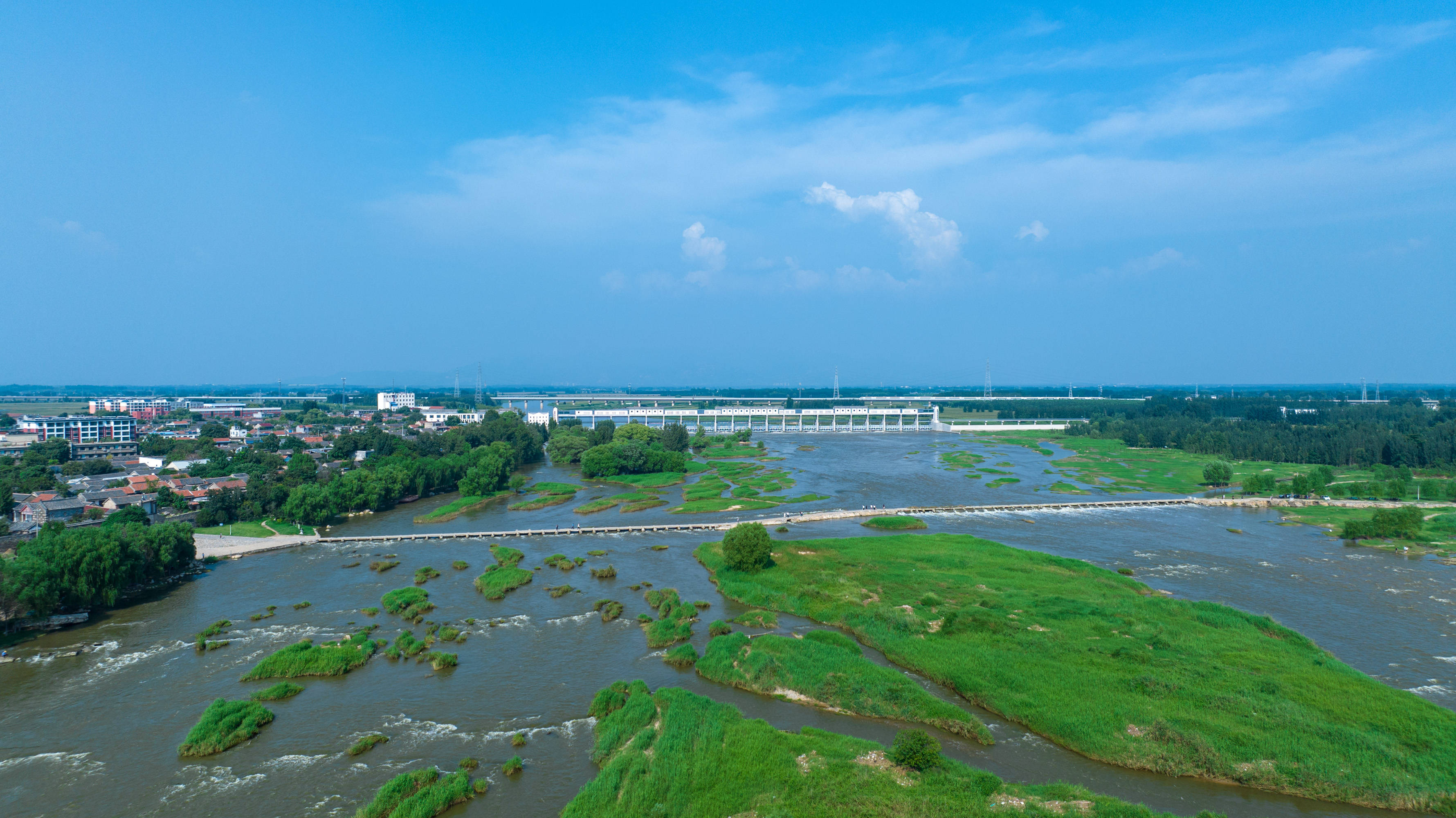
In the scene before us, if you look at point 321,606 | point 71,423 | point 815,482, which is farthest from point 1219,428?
point 71,423

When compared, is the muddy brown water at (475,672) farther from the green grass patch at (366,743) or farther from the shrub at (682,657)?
the shrub at (682,657)

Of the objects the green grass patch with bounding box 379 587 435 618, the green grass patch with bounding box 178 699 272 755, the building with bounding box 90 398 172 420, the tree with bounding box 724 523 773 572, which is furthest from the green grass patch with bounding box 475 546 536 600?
the building with bounding box 90 398 172 420

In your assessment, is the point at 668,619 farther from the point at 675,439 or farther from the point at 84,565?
the point at 675,439

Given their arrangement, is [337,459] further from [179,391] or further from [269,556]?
[179,391]

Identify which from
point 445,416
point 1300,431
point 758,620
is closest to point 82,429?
point 445,416

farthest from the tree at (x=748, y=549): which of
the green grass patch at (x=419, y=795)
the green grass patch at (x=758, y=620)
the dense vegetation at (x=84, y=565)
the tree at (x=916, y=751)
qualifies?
the dense vegetation at (x=84, y=565)

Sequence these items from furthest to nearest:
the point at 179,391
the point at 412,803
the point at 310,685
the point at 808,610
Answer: the point at 179,391 → the point at 808,610 → the point at 310,685 → the point at 412,803

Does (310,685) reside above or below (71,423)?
below
